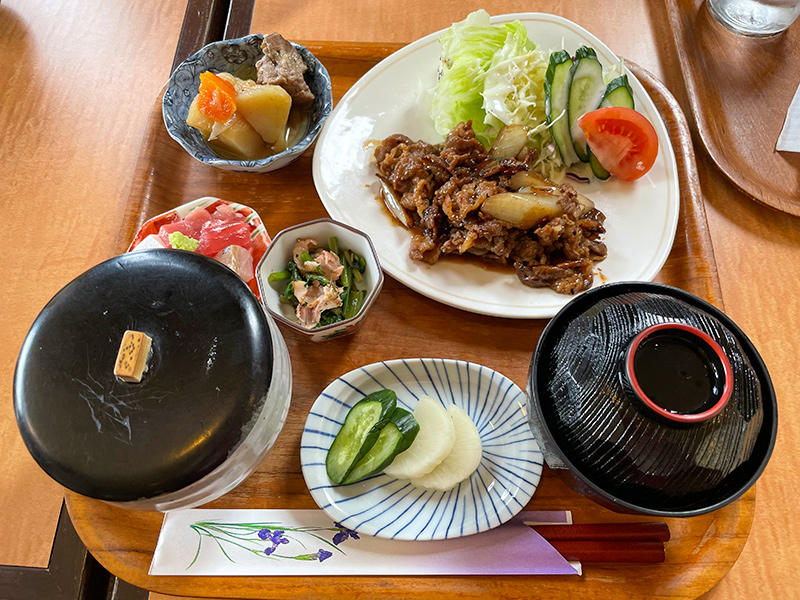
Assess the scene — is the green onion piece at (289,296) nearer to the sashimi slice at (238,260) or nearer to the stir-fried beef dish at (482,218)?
the sashimi slice at (238,260)

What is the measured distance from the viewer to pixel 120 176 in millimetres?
2191

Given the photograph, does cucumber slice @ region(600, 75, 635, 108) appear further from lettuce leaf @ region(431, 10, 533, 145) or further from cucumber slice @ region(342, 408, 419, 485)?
cucumber slice @ region(342, 408, 419, 485)

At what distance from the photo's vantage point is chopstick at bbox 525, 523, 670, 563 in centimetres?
129

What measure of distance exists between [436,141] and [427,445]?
1.24 meters

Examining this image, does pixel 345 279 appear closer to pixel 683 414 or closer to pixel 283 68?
pixel 283 68

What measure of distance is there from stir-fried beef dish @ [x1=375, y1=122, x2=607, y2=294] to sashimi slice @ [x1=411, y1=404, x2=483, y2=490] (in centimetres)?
58

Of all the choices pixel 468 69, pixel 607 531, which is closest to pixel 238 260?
pixel 468 69

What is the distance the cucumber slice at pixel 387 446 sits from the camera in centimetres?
130

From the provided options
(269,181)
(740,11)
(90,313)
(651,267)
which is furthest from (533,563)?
(740,11)

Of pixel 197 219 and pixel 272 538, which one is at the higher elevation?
pixel 197 219

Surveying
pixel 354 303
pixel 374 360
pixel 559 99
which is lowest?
pixel 374 360

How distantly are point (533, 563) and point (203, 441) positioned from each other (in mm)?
845

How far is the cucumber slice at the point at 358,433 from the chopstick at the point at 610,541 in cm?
48

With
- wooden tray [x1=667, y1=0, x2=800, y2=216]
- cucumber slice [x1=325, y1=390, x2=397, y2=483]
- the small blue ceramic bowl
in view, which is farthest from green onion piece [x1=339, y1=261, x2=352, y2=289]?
wooden tray [x1=667, y1=0, x2=800, y2=216]
